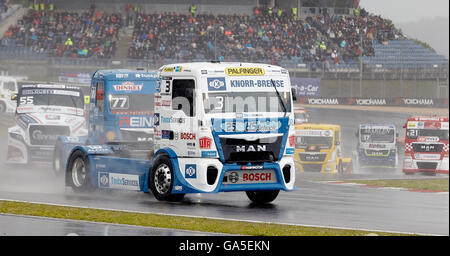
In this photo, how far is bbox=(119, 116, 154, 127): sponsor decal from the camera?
20.8 meters

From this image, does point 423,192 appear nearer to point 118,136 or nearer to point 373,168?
point 118,136

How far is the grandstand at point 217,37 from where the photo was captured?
5416cm

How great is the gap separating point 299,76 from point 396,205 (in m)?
36.9

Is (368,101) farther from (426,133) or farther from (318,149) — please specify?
(318,149)

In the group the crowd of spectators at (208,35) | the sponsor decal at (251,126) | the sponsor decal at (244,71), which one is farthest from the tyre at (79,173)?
A: the crowd of spectators at (208,35)

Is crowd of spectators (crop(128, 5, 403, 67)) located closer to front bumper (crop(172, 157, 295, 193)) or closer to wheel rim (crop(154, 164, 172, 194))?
wheel rim (crop(154, 164, 172, 194))

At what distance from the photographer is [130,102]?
824 inches

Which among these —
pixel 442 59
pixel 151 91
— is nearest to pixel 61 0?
pixel 442 59

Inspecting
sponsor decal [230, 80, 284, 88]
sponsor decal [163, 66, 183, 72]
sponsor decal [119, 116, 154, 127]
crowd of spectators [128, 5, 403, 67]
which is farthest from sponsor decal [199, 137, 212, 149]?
crowd of spectators [128, 5, 403, 67]

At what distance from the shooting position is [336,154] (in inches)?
1414

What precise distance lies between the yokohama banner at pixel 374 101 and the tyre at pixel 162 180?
37.8 metres

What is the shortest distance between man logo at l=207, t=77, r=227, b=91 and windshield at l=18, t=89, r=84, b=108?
12041 millimetres

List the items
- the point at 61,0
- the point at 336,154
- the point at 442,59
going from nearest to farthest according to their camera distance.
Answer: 1. the point at 336,154
2. the point at 442,59
3. the point at 61,0

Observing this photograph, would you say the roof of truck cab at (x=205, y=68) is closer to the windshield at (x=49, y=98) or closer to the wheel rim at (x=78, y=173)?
the wheel rim at (x=78, y=173)
